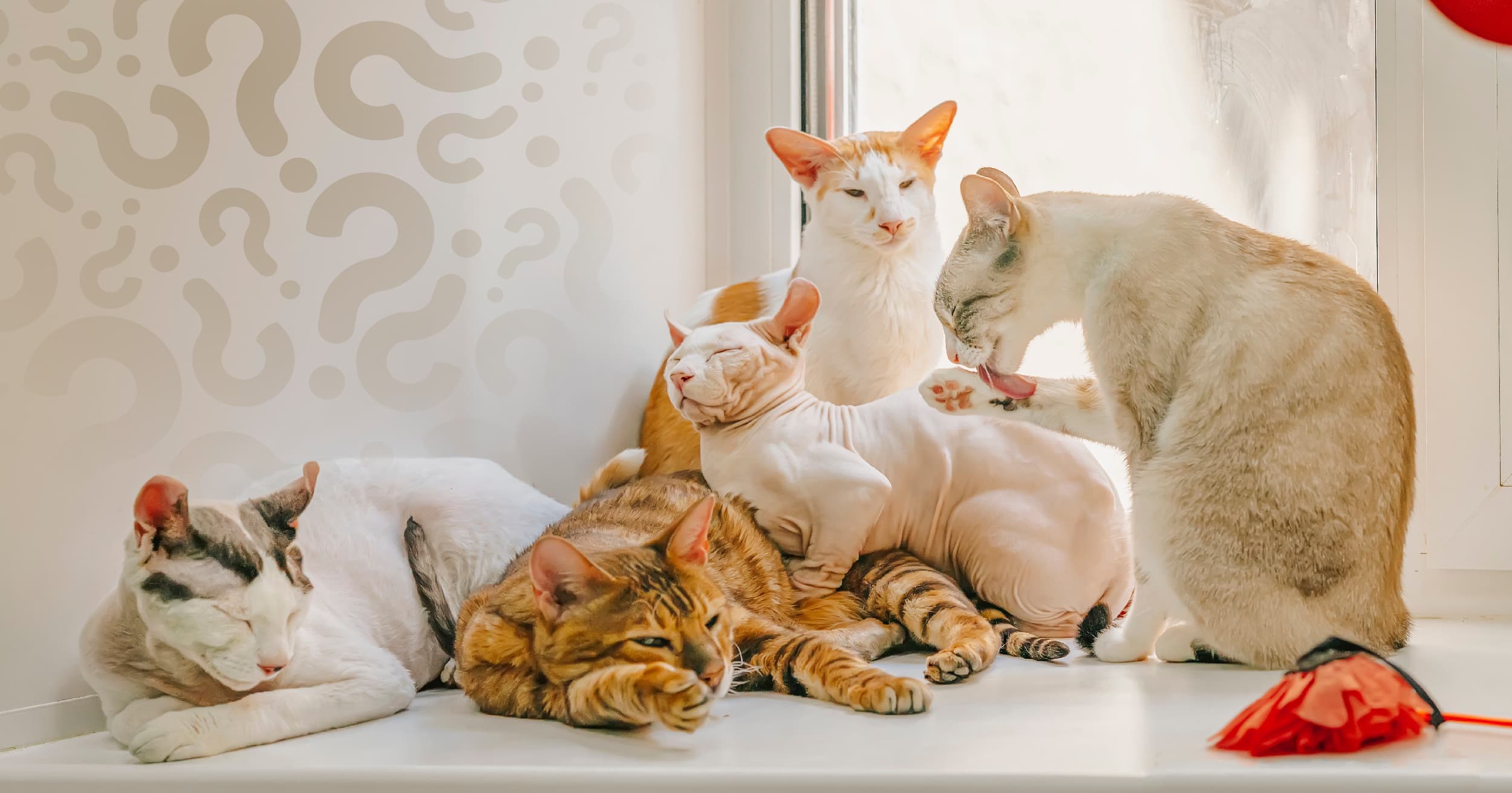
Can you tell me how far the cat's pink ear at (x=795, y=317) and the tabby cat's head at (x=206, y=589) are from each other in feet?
2.31

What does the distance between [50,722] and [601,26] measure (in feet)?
4.14

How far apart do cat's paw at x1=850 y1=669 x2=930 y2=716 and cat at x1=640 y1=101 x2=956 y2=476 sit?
0.64m

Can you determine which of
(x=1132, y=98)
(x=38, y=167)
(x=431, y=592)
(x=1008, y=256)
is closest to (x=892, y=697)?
(x=1008, y=256)

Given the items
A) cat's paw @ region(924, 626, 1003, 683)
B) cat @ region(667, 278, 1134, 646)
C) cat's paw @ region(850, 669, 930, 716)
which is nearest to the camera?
cat's paw @ region(850, 669, 930, 716)

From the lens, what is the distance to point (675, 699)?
0.85 metres

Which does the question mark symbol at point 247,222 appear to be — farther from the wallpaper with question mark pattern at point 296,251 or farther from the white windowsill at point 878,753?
the white windowsill at point 878,753

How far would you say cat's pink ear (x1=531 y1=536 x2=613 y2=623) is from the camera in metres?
0.92

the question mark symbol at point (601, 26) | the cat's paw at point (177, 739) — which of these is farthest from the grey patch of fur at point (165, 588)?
the question mark symbol at point (601, 26)

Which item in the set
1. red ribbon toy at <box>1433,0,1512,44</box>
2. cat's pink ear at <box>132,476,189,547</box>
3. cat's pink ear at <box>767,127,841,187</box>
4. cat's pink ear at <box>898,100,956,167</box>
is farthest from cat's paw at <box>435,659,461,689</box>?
red ribbon toy at <box>1433,0,1512,44</box>

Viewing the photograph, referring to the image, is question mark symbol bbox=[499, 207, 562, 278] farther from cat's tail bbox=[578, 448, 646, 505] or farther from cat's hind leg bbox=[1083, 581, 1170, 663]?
cat's hind leg bbox=[1083, 581, 1170, 663]

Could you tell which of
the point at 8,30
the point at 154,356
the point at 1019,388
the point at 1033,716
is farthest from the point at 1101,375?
the point at 8,30

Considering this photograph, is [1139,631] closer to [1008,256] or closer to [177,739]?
[1008,256]

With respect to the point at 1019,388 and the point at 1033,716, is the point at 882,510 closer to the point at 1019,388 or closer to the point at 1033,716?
the point at 1019,388

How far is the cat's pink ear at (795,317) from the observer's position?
1.35 m
